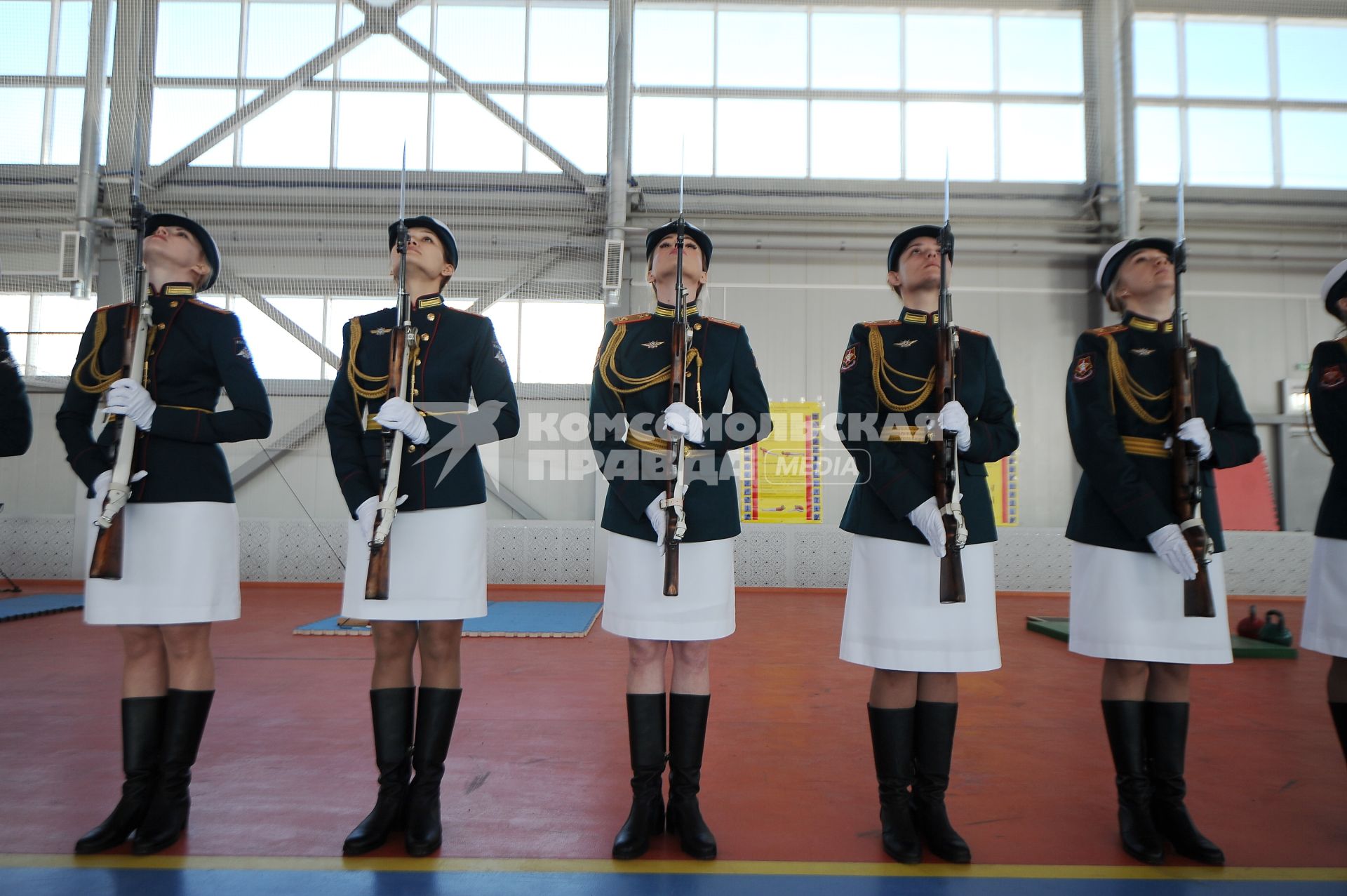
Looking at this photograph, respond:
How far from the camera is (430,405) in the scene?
7.19 feet

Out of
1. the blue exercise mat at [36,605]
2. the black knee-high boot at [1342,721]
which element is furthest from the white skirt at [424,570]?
the blue exercise mat at [36,605]

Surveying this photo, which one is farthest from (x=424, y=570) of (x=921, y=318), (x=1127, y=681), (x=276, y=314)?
(x=276, y=314)

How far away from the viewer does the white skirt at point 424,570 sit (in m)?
2.05

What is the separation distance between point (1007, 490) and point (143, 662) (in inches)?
337

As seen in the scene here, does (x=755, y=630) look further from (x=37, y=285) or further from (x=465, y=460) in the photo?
(x=37, y=285)

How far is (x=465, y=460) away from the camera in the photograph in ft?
7.15

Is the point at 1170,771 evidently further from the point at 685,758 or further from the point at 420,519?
the point at 420,519

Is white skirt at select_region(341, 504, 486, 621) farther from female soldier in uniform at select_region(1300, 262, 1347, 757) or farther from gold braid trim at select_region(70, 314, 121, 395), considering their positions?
female soldier in uniform at select_region(1300, 262, 1347, 757)

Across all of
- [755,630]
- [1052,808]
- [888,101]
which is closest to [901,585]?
[1052,808]

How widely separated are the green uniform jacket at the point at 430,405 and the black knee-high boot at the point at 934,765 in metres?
1.36

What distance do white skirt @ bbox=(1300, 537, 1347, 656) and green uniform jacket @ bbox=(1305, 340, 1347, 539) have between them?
0.16ft

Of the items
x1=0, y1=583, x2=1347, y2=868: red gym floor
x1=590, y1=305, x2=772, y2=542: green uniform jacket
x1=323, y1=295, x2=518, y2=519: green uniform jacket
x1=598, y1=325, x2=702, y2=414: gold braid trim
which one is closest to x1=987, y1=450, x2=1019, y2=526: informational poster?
x1=0, y1=583, x2=1347, y2=868: red gym floor

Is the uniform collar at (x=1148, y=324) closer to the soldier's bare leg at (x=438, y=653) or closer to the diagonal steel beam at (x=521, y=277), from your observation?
the soldier's bare leg at (x=438, y=653)

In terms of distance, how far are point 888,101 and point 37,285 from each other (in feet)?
33.1
